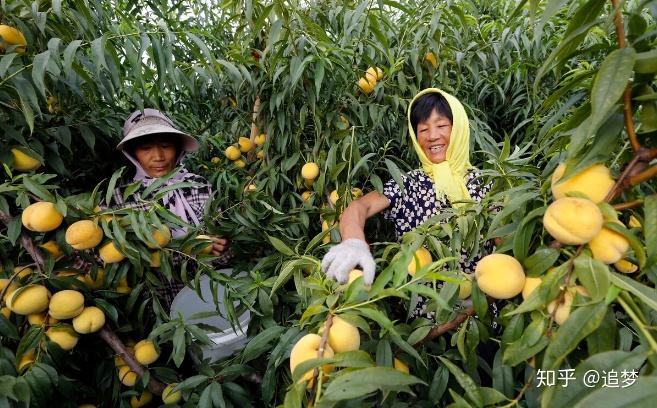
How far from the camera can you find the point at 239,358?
3.65 ft

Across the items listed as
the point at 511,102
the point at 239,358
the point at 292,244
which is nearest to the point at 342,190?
the point at 292,244

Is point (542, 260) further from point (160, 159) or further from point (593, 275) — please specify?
point (160, 159)

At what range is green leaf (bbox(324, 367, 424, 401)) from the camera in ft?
1.51

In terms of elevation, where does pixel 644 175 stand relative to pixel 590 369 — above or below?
above

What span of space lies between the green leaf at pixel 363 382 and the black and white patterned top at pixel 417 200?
43.7 inches

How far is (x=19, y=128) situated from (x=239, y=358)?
1.00 meters

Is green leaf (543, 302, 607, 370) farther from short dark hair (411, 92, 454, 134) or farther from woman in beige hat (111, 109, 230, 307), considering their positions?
woman in beige hat (111, 109, 230, 307)

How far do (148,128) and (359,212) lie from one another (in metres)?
0.98

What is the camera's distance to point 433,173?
5.38ft

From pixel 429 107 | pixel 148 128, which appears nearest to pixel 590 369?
pixel 429 107

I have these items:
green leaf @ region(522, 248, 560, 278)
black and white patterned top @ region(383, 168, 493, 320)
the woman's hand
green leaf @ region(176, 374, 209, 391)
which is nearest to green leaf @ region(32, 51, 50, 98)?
the woman's hand

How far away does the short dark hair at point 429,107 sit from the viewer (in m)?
1.62

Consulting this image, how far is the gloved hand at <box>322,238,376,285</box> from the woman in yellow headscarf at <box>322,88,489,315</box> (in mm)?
494

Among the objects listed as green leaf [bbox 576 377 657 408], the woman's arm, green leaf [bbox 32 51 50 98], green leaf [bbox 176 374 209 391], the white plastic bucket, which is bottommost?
the white plastic bucket
